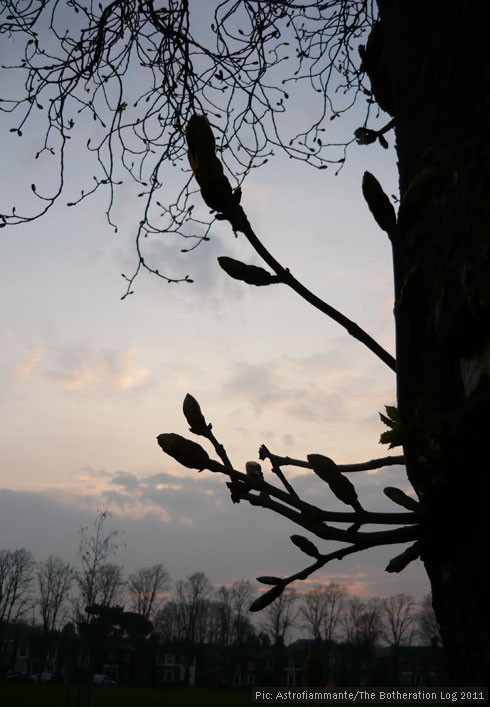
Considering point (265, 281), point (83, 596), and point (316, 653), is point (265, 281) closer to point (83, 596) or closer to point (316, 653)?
point (316, 653)

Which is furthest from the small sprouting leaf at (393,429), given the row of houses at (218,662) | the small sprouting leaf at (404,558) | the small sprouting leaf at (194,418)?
the row of houses at (218,662)

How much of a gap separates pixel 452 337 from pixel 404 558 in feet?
1.11

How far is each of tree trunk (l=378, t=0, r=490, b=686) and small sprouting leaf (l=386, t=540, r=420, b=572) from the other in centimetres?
2

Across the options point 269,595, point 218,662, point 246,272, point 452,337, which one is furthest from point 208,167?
point 218,662

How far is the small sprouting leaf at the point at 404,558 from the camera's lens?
0.91m

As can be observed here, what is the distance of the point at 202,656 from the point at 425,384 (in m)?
94.6

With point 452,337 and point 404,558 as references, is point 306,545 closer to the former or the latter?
point 404,558

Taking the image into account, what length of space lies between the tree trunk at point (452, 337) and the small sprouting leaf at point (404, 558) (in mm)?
17

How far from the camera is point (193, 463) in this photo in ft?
3.12

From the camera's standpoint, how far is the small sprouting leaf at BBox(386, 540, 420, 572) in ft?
2.98

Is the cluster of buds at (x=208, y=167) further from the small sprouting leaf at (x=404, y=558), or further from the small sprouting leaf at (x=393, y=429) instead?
the small sprouting leaf at (x=404, y=558)

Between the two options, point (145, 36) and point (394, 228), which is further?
point (145, 36)

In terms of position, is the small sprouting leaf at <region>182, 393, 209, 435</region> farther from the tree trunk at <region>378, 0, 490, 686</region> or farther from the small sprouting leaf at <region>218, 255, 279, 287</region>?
the tree trunk at <region>378, 0, 490, 686</region>

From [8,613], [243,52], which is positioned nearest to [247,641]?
[8,613]
